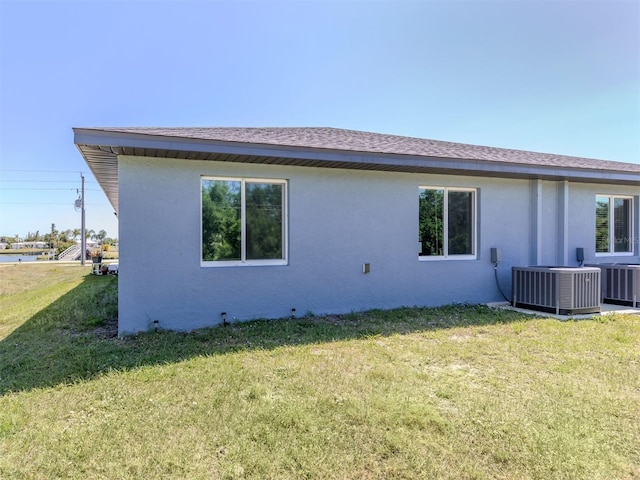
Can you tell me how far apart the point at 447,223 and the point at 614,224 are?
523cm

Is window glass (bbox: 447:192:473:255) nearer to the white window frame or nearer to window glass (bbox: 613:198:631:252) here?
the white window frame

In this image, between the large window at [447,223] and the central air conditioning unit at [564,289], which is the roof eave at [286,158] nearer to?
the large window at [447,223]

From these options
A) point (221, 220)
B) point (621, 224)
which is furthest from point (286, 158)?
point (621, 224)

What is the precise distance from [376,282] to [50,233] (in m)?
75.3

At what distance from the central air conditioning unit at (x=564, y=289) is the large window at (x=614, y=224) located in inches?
111

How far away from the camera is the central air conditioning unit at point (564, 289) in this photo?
707 centimetres

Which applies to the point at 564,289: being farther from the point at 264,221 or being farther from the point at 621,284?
the point at 264,221

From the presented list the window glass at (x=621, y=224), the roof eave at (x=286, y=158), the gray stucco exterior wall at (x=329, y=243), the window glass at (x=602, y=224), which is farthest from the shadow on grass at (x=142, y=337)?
the window glass at (x=621, y=224)

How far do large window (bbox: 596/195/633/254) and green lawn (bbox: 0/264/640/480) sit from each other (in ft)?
15.8

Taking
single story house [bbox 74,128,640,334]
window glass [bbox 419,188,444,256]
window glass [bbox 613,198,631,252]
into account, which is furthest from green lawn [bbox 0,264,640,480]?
window glass [bbox 613,198,631,252]

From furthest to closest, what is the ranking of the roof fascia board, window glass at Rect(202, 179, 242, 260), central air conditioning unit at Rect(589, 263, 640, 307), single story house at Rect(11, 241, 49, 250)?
single story house at Rect(11, 241, 49, 250), central air conditioning unit at Rect(589, 263, 640, 307), window glass at Rect(202, 179, 242, 260), the roof fascia board

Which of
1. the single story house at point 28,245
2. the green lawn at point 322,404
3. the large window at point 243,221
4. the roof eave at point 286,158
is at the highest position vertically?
the roof eave at point 286,158

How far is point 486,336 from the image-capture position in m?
5.61

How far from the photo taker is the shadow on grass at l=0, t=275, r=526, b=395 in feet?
13.9
